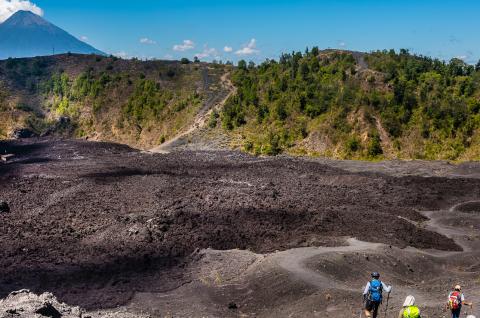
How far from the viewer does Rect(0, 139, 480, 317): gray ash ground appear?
25.8 meters

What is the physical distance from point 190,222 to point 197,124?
54.0m

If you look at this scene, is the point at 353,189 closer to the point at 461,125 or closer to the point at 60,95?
the point at 461,125

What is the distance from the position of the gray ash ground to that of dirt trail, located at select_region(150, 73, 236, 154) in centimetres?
1840

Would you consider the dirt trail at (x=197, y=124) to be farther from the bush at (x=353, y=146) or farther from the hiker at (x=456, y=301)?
the hiker at (x=456, y=301)

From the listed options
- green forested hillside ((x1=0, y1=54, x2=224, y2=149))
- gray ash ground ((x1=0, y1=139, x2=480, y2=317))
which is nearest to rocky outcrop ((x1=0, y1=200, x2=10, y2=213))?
gray ash ground ((x1=0, y1=139, x2=480, y2=317))

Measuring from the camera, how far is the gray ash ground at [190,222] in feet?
84.7

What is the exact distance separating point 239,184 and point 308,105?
32.5 meters

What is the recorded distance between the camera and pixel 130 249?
31484mm

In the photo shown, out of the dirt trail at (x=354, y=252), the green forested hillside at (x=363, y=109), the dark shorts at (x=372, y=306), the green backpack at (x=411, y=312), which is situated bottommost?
the dirt trail at (x=354, y=252)

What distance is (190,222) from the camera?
36.7 m

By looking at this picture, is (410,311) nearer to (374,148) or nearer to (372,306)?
(372,306)

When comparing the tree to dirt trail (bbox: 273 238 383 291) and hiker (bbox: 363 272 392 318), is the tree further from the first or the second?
hiker (bbox: 363 272 392 318)

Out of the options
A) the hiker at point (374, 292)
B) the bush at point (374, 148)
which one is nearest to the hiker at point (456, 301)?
the hiker at point (374, 292)

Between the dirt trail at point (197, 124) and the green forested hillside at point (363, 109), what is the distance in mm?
4743
